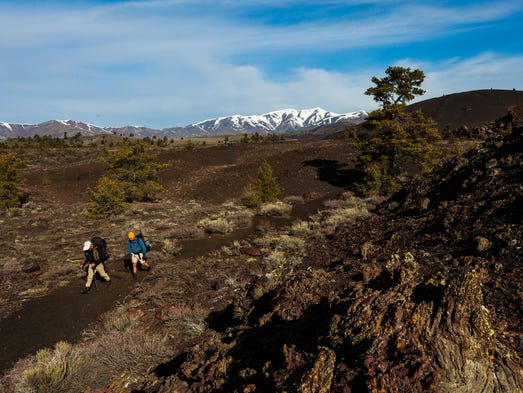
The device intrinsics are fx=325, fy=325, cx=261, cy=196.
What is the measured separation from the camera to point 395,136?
23.9 metres

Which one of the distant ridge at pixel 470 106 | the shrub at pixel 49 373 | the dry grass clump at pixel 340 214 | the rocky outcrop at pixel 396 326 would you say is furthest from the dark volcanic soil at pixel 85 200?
the distant ridge at pixel 470 106

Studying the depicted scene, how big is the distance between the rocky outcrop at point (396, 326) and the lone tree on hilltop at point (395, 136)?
15.4 metres

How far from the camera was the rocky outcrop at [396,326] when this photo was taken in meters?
2.97

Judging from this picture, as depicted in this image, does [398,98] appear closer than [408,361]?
No

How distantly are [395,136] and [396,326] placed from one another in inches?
907

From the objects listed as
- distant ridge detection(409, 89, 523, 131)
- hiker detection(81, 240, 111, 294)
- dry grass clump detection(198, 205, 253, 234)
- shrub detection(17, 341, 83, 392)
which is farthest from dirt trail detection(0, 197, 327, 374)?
distant ridge detection(409, 89, 523, 131)

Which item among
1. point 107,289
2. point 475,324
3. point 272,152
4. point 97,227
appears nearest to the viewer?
point 475,324

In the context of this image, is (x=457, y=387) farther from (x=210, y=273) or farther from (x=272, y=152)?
(x=272, y=152)

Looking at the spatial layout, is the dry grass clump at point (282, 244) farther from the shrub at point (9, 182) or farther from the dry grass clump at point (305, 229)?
the shrub at point (9, 182)

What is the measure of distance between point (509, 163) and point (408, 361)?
8.90 meters

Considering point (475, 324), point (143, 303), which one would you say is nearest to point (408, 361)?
point (475, 324)

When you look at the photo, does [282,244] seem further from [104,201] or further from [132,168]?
[132,168]

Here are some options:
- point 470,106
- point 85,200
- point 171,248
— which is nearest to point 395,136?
point 171,248

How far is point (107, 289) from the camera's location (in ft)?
34.1
